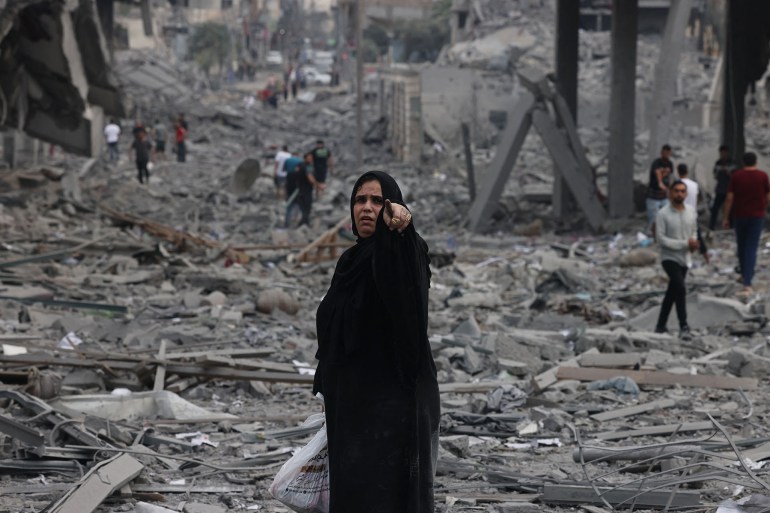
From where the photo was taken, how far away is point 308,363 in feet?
34.7

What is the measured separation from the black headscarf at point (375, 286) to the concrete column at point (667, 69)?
23912mm

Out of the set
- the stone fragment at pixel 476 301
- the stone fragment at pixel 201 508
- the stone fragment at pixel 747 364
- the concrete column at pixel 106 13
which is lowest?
the stone fragment at pixel 476 301

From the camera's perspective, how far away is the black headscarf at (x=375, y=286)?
4.49 meters

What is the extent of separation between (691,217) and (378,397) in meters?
7.24

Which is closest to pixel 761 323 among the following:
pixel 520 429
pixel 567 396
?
pixel 567 396

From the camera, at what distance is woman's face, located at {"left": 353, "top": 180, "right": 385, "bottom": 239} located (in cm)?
465

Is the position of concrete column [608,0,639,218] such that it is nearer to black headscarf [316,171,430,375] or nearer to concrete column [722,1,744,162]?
concrete column [722,1,744,162]

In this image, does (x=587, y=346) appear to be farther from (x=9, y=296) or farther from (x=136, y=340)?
(x=9, y=296)

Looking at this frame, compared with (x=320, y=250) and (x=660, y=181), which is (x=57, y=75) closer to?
(x=320, y=250)

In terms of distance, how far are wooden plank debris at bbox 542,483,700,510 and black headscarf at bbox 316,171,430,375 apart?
2121mm

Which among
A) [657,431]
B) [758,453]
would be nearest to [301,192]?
[657,431]

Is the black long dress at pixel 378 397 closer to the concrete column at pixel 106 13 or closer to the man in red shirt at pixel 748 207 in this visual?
the man in red shirt at pixel 748 207

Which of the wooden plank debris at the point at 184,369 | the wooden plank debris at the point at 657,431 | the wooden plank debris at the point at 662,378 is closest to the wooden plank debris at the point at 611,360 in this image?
the wooden plank debris at the point at 662,378

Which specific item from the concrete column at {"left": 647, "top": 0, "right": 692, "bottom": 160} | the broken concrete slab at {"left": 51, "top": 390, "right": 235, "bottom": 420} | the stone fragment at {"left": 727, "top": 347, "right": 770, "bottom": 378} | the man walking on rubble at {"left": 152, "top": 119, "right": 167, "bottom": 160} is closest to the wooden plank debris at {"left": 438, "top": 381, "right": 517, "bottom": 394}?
the broken concrete slab at {"left": 51, "top": 390, "right": 235, "bottom": 420}
